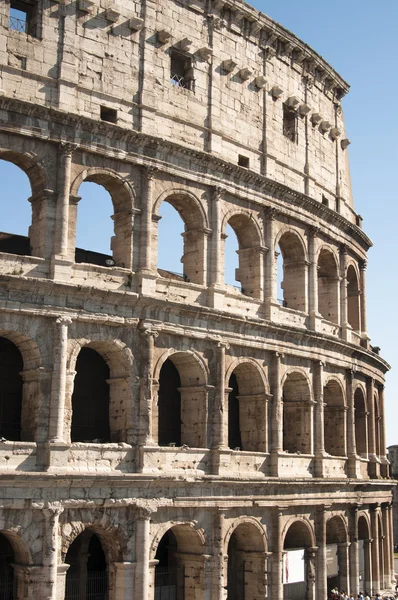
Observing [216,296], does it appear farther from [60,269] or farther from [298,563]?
[298,563]

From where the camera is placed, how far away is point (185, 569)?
24.4 m

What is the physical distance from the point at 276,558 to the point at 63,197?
1266 centimetres

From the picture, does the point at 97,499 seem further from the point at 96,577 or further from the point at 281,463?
the point at 281,463

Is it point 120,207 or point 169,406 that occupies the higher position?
point 120,207

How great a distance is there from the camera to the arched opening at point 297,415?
1131 inches

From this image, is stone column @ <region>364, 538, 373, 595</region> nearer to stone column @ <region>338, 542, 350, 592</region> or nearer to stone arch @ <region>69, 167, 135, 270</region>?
stone column @ <region>338, 542, 350, 592</region>

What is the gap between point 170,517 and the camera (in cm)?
2330

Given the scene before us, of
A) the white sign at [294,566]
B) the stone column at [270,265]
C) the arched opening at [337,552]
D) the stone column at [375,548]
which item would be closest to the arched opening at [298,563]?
the white sign at [294,566]

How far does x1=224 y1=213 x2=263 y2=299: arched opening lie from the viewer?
90.5ft

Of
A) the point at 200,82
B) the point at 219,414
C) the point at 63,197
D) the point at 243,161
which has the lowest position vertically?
the point at 219,414

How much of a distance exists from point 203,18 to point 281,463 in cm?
1423

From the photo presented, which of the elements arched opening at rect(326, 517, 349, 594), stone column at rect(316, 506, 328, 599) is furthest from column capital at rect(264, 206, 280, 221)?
arched opening at rect(326, 517, 349, 594)

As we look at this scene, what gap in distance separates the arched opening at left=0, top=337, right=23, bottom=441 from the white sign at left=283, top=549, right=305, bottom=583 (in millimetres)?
9796

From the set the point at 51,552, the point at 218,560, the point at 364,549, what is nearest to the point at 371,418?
the point at 364,549
